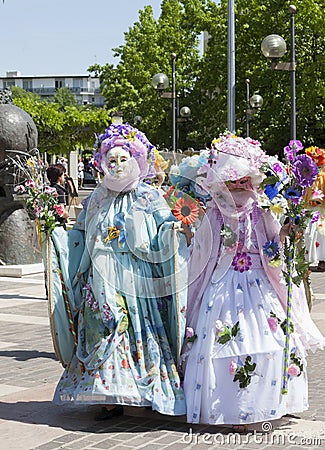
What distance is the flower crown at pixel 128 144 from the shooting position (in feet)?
18.7

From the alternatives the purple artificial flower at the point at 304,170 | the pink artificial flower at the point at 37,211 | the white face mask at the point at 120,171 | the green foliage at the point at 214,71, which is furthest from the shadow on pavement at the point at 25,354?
the green foliage at the point at 214,71

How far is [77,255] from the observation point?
18.9ft

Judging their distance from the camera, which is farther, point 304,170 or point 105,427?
point 105,427

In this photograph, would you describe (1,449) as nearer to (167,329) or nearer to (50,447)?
(50,447)

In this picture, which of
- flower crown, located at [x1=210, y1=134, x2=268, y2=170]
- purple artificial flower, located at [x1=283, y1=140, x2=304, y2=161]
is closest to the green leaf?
flower crown, located at [x1=210, y1=134, x2=268, y2=170]

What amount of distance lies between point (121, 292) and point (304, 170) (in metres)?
1.35

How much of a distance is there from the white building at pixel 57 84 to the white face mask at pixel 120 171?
14510 cm

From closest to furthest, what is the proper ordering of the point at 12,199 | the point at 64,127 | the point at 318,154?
the point at 318,154 → the point at 12,199 → the point at 64,127

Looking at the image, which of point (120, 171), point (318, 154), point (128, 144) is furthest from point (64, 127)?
point (120, 171)

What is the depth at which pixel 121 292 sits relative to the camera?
215 inches

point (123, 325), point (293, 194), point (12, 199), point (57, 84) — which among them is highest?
point (57, 84)

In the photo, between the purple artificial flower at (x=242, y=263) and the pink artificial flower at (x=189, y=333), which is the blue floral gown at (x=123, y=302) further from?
the purple artificial flower at (x=242, y=263)

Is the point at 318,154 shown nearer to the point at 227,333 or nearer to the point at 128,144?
the point at 128,144

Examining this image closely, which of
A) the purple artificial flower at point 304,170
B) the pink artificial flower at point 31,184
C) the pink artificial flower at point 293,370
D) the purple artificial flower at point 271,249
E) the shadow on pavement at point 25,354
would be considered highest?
the purple artificial flower at point 304,170
